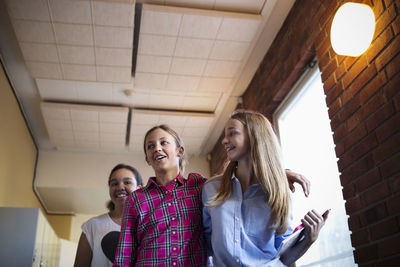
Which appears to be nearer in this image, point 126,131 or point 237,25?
point 237,25

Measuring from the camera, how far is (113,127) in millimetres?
5738

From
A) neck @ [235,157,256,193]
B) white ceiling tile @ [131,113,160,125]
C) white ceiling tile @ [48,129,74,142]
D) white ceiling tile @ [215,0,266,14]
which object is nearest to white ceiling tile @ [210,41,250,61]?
white ceiling tile @ [215,0,266,14]

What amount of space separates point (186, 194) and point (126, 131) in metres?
4.38

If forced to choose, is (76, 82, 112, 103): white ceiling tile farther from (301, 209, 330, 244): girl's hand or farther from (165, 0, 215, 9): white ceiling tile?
(301, 209, 330, 244): girl's hand

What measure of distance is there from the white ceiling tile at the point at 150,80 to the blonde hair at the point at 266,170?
2871mm

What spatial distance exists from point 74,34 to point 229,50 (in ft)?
4.88

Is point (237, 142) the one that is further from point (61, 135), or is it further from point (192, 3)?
point (61, 135)

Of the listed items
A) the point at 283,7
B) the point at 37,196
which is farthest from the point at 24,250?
the point at 37,196

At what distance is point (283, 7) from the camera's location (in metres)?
3.62

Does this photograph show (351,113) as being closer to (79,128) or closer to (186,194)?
(186,194)

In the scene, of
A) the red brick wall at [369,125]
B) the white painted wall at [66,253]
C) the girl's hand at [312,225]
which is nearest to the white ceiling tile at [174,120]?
the white painted wall at [66,253]

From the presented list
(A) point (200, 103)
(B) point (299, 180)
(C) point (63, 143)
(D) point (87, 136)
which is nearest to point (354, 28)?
(B) point (299, 180)

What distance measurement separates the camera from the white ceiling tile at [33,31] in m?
3.57

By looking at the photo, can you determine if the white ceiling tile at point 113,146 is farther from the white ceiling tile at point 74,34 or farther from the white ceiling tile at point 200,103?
the white ceiling tile at point 74,34
